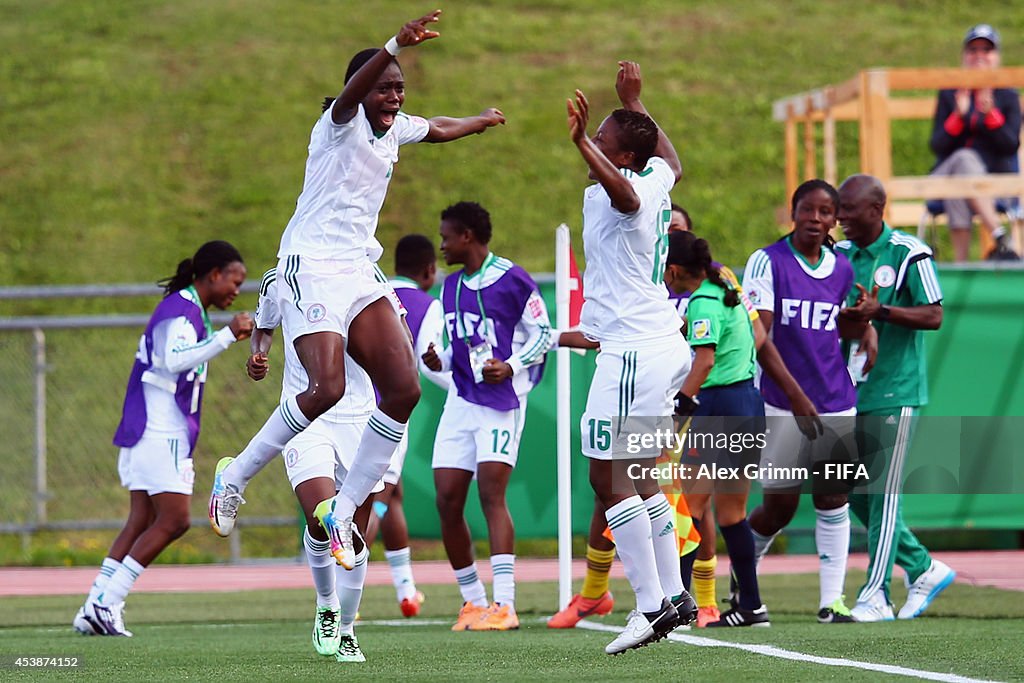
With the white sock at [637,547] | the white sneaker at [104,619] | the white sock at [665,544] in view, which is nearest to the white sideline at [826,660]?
the white sock at [665,544]

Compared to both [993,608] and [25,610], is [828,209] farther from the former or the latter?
[25,610]

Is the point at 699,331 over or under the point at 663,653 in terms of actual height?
over

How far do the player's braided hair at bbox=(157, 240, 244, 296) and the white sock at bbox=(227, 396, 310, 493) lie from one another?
2918mm

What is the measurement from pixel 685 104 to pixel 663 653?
68.0 feet

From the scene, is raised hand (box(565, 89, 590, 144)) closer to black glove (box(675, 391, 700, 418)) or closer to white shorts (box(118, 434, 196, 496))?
black glove (box(675, 391, 700, 418))

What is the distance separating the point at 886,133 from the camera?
14859mm

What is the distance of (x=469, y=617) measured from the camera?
909cm

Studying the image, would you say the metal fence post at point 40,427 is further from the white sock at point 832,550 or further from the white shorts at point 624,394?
the white shorts at point 624,394

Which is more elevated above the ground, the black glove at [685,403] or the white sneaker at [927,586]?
the black glove at [685,403]

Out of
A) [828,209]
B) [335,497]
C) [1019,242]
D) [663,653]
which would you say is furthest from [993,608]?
Answer: [1019,242]

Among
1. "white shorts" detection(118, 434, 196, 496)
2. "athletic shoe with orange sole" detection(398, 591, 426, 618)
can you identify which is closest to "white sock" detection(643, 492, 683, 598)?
"athletic shoe with orange sole" detection(398, 591, 426, 618)

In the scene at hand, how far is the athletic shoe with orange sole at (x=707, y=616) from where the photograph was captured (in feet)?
28.8

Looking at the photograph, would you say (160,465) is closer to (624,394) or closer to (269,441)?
(269,441)

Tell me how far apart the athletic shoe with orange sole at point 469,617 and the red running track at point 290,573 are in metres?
3.72
